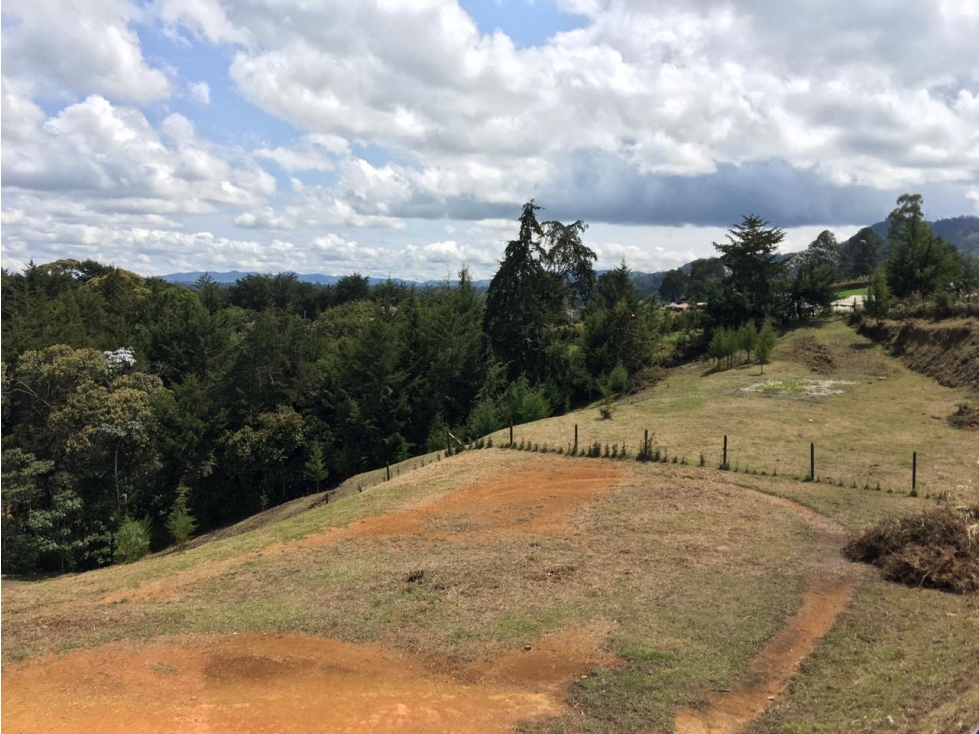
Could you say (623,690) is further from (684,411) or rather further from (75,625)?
(684,411)

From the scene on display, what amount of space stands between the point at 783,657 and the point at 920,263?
135 ft

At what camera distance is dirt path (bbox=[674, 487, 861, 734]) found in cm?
787

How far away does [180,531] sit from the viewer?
1030 inches

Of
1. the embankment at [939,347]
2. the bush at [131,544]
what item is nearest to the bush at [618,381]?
the embankment at [939,347]

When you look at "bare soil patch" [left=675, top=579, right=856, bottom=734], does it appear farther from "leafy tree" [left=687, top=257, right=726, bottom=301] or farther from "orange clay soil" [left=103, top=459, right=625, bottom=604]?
"leafy tree" [left=687, top=257, right=726, bottom=301]

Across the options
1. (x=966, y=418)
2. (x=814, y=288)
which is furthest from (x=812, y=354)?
(x=966, y=418)

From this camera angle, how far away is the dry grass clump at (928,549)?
1124 centimetres

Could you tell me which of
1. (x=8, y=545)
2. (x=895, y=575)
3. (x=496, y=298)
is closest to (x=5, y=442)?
(x=8, y=545)

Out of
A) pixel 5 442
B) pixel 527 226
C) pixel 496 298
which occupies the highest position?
pixel 527 226

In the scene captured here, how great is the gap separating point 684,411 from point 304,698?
24615 millimetres

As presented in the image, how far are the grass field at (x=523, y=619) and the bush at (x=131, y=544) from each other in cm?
690

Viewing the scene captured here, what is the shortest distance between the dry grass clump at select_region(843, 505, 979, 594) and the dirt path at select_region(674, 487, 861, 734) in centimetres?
59

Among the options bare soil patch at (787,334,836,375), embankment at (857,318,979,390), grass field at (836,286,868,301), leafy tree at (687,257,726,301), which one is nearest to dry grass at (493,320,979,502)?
bare soil patch at (787,334,836,375)

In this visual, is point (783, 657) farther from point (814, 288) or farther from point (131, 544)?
point (814, 288)
